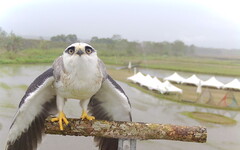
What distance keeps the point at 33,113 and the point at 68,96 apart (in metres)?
0.52

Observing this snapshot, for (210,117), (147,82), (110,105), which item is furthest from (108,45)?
(110,105)

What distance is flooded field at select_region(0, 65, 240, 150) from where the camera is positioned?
843cm

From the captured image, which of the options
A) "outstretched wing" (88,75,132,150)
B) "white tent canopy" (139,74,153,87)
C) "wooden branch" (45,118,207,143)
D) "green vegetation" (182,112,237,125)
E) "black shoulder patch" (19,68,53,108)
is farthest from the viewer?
"white tent canopy" (139,74,153,87)

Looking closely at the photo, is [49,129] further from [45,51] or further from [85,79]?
[45,51]

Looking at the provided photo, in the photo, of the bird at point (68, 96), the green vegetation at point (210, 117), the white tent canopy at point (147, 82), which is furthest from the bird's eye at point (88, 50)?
the white tent canopy at point (147, 82)

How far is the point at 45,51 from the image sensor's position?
2775 centimetres

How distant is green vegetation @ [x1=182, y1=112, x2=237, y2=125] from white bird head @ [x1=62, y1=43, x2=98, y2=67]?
10.7 meters

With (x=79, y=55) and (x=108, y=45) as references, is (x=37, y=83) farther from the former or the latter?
(x=108, y=45)

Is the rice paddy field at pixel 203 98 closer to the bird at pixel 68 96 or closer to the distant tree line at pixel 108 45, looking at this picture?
the distant tree line at pixel 108 45

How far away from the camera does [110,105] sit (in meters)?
3.24

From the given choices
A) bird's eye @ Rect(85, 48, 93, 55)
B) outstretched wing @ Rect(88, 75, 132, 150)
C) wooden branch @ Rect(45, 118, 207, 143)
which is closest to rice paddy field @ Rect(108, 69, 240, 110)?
outstretched wing @ Rect(88, 75, 132, 150)

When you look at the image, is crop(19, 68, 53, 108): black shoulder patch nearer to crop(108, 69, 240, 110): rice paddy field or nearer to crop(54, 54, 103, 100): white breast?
crop(54, 54, 103, 100): white breast

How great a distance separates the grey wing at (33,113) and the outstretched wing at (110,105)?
1.81ft

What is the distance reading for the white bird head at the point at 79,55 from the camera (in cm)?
245
